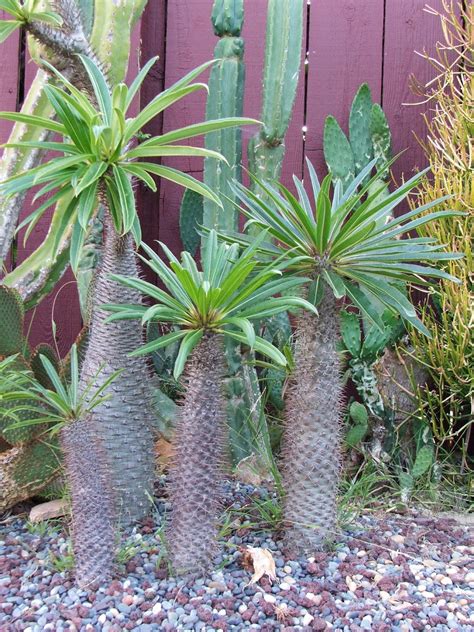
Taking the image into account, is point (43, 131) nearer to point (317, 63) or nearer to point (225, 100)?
point (225, 100)

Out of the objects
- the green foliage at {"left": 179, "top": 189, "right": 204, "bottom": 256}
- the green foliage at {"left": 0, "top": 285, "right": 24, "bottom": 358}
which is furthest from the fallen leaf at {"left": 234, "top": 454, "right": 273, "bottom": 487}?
the green foliage at {"left": 179, "top": 189, "right": 204, "bottom": 256}

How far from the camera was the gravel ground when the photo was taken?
1543 millimetres

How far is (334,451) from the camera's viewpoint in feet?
6.01

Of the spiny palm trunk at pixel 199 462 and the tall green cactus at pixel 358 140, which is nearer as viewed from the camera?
the spiny palm trunk at pixel 199 462

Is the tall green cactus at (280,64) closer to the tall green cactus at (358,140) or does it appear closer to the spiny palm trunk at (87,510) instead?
the tall green cactus at (358,140)

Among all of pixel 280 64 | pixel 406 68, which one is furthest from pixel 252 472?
pixel 406 68

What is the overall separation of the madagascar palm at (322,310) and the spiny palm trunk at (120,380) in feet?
1.38

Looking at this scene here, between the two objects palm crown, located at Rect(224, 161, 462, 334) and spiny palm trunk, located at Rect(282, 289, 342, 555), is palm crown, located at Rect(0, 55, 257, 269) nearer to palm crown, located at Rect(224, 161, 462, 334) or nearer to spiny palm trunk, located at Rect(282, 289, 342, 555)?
palm crown, located at Rect(224, 161, 462, 334)

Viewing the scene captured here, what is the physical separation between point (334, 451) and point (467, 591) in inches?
20.2

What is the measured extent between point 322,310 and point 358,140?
57.4 inches

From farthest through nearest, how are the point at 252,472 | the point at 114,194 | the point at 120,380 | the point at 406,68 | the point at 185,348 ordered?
the point at 406,68, the point at 252,472, the point at 120,380, the point at 114,194, the point at 185,348

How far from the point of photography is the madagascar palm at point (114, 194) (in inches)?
63.4

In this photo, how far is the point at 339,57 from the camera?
10.3ft

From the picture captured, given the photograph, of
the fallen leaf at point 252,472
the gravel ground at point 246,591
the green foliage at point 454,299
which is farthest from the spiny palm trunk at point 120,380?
the green foliage at point 454,299
